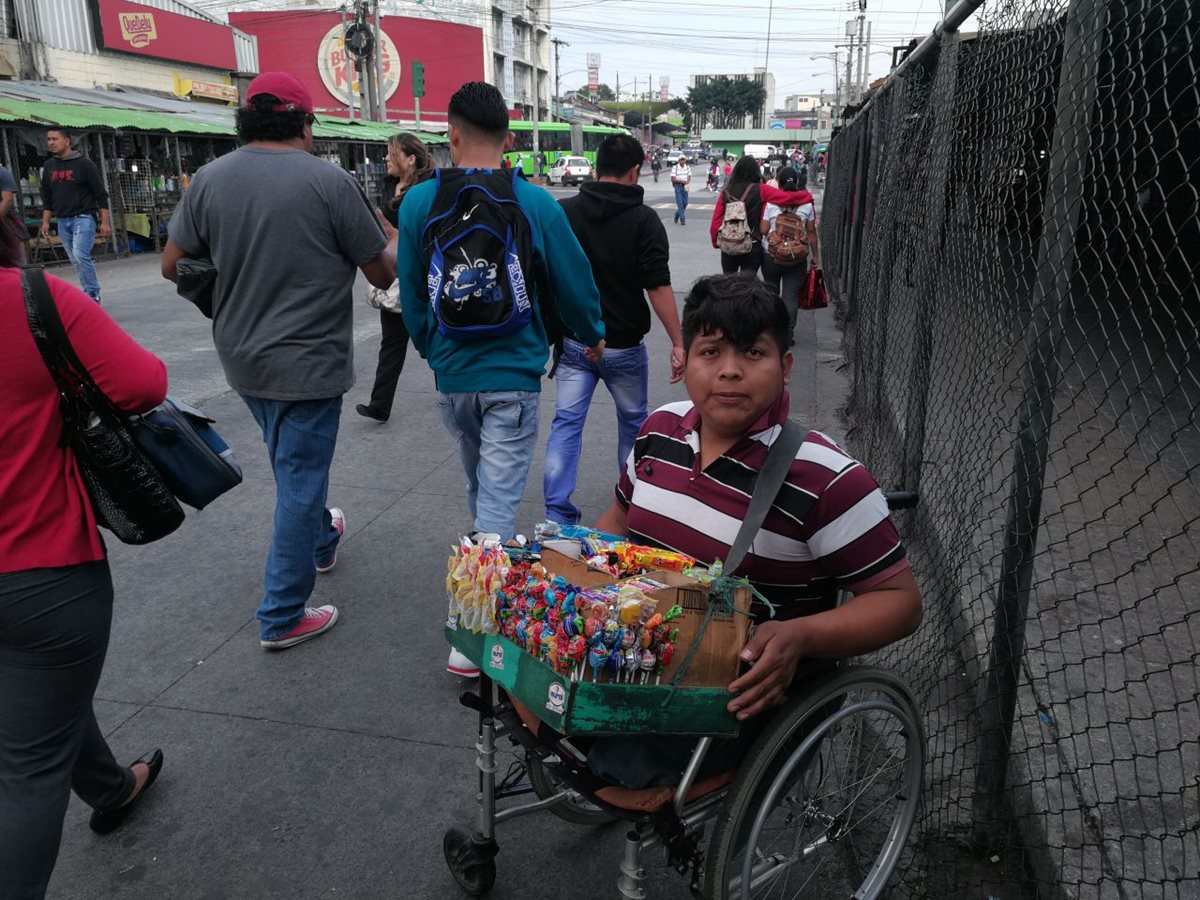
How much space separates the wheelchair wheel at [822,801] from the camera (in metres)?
1.87

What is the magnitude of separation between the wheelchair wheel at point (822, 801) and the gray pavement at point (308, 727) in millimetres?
410

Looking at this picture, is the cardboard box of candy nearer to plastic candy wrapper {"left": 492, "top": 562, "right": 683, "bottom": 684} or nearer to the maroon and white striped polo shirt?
plastic candy wrapper {"left": 492, "top": 562, "right": 683, "bottom": 684}

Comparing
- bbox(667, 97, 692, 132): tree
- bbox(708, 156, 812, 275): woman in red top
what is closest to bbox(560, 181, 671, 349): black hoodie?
bbox(708, 156, 812, 275): woman in red top

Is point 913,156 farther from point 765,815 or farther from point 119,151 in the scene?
point 119,151

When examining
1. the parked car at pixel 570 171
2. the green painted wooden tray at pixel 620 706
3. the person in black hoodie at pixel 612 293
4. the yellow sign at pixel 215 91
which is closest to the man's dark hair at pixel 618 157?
the person in black hoodie at pixel 612 293

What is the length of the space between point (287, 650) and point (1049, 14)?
3281 millimetres

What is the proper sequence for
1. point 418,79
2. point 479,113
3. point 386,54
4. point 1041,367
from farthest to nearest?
1. point 386,54
2. point 418,79
3. point 479,113
4. point 1041,367

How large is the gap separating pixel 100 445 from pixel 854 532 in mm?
1615

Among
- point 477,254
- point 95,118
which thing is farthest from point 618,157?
point 95,118

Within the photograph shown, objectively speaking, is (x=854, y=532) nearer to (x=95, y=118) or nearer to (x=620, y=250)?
(x=620, y=250)

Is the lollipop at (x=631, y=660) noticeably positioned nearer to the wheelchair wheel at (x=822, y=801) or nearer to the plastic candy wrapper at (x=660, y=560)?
the plastic candy wrapper at (x=660, y=560)

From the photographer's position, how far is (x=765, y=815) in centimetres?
191

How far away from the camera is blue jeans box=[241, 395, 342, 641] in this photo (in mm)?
3461

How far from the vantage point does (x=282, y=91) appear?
3334mm
